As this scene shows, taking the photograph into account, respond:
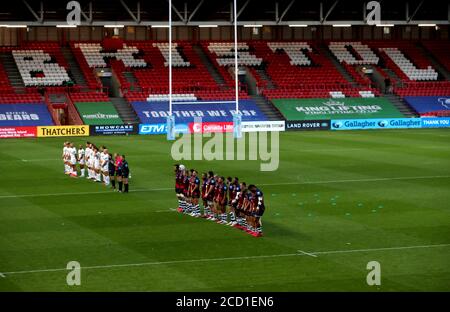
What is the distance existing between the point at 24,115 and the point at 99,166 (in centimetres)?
2871


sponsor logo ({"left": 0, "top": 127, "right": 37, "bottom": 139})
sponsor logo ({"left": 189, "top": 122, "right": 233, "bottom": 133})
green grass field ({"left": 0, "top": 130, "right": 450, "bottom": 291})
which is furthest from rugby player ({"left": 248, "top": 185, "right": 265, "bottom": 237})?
sponsor logo ({"left": 189, "top": 122, "right": 233, "bottom": 133})

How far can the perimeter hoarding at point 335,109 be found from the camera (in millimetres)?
67438

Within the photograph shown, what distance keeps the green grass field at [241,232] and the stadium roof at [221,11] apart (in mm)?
27881

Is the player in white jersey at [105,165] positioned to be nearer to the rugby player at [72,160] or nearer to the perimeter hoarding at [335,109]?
the rugby player at [72,160]

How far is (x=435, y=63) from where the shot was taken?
80.4 metres

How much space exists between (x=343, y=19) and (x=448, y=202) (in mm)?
49817

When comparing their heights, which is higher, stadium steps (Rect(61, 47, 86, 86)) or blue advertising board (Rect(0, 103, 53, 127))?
stadium steps (Rect(61, 47, 86, 86))

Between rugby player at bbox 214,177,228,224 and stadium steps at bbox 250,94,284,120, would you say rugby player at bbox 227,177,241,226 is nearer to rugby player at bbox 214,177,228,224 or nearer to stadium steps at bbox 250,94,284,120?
rugby player at bbox 214,177,228,224

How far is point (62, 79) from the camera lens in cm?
6938

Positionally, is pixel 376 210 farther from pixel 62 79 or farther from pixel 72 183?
pixel 62 79

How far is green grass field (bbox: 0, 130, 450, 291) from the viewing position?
18.8 m

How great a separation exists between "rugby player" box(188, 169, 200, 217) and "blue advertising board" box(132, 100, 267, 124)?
36603 millimetres

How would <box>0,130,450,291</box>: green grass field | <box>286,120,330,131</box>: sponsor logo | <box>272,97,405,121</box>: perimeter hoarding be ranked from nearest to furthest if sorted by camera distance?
<box>0,130,450,291</box>: green grass field, <box>286,120,330,131</box>: sponsor logo, <box>272,97,405,121</box>: perimeter hoarding
